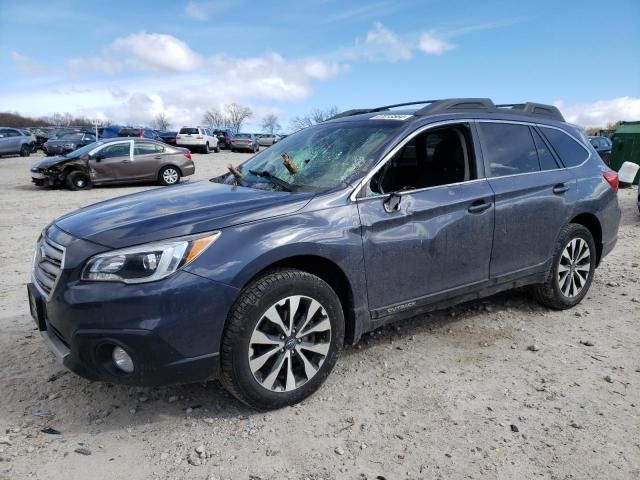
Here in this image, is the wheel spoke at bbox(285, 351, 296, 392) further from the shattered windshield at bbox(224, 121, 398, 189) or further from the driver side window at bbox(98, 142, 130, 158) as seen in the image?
the driver side window at bbox(98, 142, 130, 158)

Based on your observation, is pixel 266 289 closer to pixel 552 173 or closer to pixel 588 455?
pixel 588 455

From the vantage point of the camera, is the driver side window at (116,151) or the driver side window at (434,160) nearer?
the driver side window at (434,160)

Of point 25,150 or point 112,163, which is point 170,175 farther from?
point 25,150

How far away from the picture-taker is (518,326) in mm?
4352

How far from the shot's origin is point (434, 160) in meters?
4.04

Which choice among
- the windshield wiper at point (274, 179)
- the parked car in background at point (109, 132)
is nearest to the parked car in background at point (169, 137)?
the parked car in background at point (109, 132)

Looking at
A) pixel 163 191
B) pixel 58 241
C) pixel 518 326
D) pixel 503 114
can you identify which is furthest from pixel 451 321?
pixel 58 241

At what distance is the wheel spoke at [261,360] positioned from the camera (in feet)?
9.34

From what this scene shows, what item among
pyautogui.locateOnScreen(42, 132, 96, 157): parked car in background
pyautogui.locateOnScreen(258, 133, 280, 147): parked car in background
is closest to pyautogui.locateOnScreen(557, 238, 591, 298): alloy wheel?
pyautogui.locateOnScreen(42, 132, 96, 157): parked car in background

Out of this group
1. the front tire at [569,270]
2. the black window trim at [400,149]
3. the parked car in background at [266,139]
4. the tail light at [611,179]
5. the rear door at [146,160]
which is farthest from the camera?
the parked car in background at [266,139]

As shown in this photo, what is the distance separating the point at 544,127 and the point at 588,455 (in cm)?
286

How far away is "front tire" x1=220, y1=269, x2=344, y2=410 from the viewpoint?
9.11ft

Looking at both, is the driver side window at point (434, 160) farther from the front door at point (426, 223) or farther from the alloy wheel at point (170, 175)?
the alloy wheel at point (170, 175)

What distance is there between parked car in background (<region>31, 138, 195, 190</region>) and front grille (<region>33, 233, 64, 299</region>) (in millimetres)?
12079
